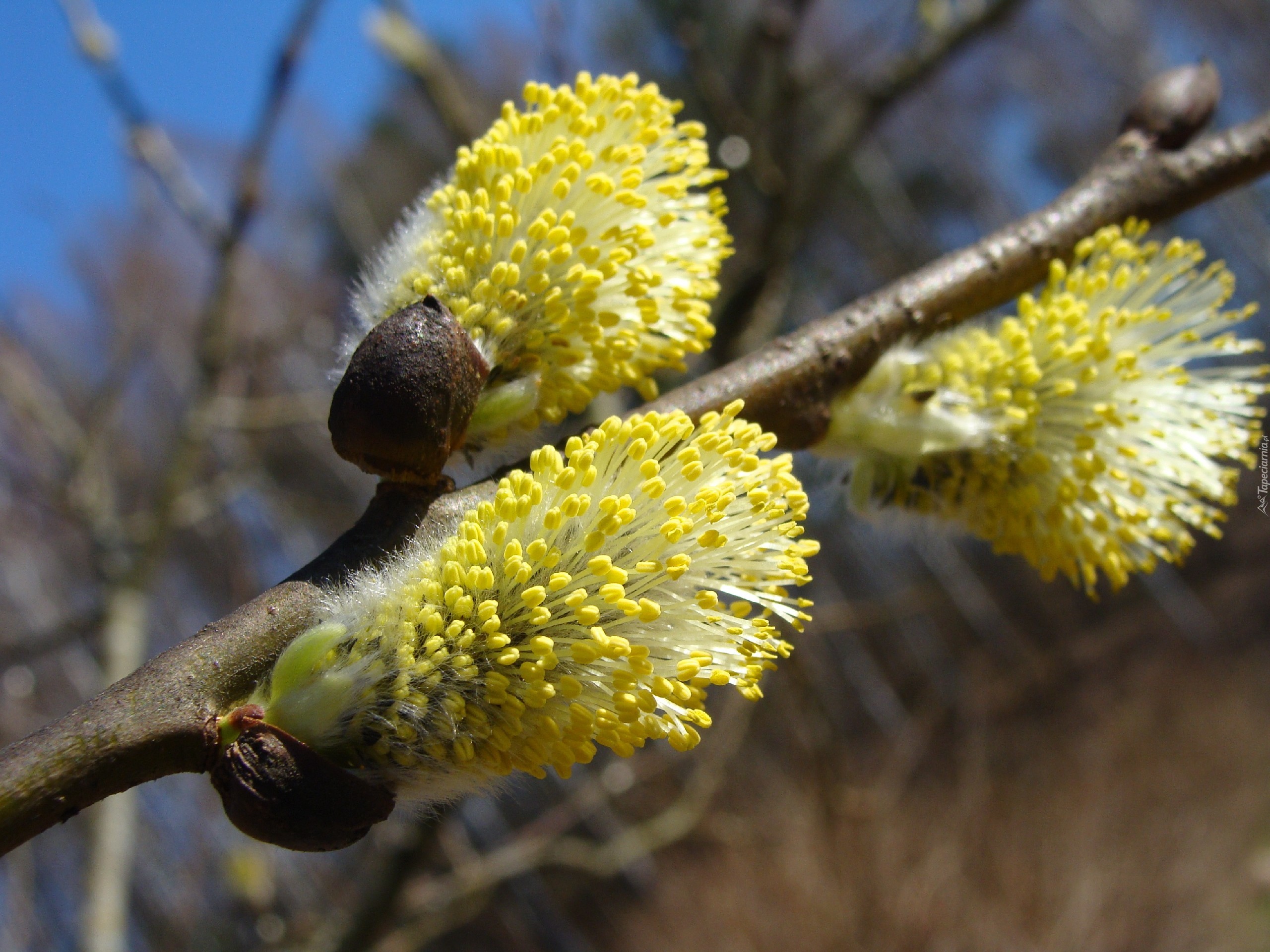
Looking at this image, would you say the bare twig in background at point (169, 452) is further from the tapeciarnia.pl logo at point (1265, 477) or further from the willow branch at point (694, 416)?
the tapeciarnia.pl logo at point (1265, 477)

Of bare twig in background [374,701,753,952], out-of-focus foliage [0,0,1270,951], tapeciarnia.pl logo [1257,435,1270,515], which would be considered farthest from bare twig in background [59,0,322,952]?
tapeciarnia.pl logo [1257,435,1270,515]

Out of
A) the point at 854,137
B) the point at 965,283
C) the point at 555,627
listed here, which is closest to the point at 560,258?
the point at 555,627

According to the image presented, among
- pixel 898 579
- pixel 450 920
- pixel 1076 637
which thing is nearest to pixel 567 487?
pixel 450 920

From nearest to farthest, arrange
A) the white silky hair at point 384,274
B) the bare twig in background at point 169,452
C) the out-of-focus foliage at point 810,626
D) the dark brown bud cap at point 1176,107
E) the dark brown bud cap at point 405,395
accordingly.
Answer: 1. the dark brown bud cap at point 405,395
2. the white silky hair at point 384,274
3. the dark brown bud cap at point 1176,107
4. the bare twig in background at point 169,452
5. the out-of-focus foliage at point 810,626

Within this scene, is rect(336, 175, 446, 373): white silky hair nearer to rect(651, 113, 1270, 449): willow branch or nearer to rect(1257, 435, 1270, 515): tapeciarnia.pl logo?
rect(651, 113, 1270, 449): willow branch

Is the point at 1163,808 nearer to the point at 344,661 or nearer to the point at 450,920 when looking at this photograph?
the point at 450,920

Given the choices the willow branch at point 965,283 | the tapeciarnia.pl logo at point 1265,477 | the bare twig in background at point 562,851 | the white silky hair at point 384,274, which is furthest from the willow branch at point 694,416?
the bare twig in background at point 562,851

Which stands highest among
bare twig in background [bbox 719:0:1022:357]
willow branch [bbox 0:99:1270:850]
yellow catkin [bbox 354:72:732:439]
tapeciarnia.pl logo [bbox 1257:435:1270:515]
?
bare twig in background [bbox 719:0:1022:357]
